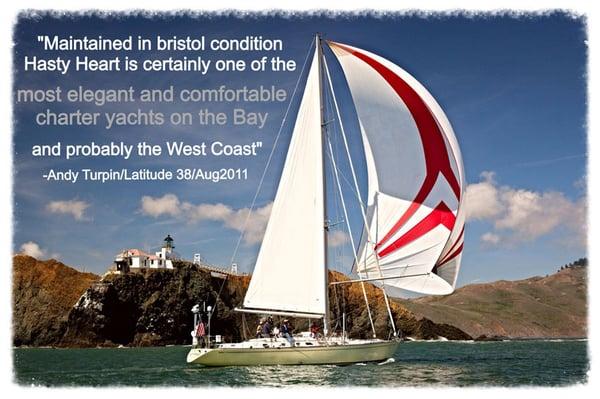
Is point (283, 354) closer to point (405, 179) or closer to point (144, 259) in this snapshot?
point (405, 179)

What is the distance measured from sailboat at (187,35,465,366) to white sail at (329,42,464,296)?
0.10ft

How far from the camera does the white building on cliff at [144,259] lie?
2261 inches

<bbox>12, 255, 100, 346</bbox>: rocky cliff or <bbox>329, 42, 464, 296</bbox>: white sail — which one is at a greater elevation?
<bbox>329, 42, 464, 296</bbox>: white sail

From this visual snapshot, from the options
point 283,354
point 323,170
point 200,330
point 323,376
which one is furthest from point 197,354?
point 323,170

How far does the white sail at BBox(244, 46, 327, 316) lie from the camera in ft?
69.2

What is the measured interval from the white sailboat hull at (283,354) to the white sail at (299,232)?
4.31 feet

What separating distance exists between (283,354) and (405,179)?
6707 millimetres

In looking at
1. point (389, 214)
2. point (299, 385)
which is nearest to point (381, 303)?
point (389, 214)

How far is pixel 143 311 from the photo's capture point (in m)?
55.5

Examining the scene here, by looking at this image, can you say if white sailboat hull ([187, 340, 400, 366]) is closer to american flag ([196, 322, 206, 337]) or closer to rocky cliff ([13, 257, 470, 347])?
american flag ([196, 322, 206, 337])

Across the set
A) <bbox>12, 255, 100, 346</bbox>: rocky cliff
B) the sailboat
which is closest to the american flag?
the sailboat

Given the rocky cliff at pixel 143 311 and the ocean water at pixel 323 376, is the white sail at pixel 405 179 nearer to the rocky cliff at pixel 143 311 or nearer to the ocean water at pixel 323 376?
the ocean water at pixel 323 376

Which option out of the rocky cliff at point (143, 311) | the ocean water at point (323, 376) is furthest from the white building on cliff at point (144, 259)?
the ocean water at point (323, 376)

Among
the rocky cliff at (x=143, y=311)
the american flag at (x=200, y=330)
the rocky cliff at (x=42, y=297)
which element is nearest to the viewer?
the american flag at (x=200, y=330)
